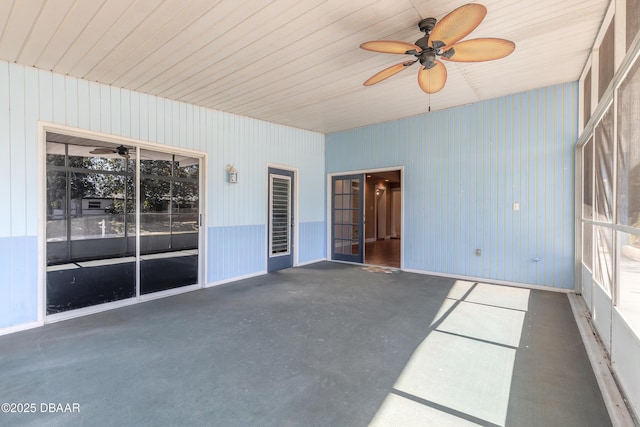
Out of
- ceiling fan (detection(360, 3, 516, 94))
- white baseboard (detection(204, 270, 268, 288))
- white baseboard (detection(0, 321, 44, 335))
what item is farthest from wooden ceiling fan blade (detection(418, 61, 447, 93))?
white baseboard (detection(0, 321, 44, 335))

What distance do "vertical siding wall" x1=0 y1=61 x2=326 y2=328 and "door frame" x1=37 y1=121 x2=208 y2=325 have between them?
0.16ft

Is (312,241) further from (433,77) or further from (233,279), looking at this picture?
(433,77)

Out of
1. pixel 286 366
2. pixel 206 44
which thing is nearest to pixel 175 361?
pixel 286 366

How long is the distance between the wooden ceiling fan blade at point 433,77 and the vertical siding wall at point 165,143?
10.7 ft

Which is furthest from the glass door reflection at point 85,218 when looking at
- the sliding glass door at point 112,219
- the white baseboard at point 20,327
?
the white baseboard at point 20,327

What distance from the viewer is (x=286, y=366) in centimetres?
233

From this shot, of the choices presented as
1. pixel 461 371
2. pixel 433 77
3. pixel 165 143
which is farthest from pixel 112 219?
pixel 461 371

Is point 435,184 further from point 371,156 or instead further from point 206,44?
point 206,44

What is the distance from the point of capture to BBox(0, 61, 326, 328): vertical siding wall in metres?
3.04

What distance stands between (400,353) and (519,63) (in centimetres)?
351

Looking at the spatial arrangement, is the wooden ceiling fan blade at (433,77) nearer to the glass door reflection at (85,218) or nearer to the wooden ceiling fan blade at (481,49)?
the wooden ceiling fan blade at (481,49)

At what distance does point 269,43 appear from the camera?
114 inches

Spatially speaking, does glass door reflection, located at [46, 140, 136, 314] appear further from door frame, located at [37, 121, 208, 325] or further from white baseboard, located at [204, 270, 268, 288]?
white baseboard, located at [204, 270, 268, 288]

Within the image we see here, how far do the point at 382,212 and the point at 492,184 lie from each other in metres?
6.65
